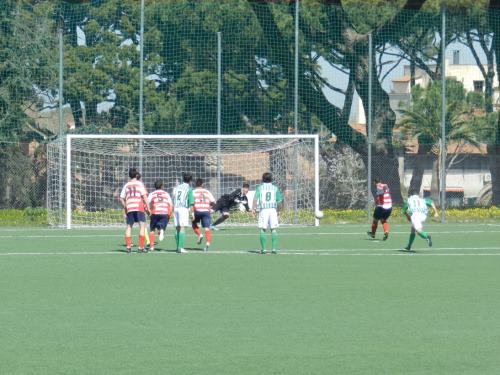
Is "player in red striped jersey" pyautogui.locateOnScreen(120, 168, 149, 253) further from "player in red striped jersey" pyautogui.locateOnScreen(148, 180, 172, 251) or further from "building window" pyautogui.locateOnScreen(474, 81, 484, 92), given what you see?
"building window" pyautogui.locateOnScreen(474, 81, 484, 92)

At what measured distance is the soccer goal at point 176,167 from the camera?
3553 cm

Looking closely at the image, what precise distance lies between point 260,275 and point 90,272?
9.11 ft

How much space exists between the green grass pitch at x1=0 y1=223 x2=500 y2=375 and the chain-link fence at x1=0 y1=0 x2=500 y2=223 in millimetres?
16491

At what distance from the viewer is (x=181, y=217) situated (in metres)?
23.6

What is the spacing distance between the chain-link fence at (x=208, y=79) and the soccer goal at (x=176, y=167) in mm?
1098

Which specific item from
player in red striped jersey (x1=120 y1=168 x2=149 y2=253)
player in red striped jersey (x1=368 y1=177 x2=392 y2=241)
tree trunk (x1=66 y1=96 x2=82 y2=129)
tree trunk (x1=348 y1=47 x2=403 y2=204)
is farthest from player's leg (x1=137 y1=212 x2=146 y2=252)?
tree trunk (x1=66 y1=96 x2=82 y2=129)

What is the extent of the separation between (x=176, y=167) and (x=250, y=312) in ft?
80.3

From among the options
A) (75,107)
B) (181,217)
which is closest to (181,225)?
(181,217)

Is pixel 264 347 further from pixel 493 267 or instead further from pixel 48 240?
pixel 48 240

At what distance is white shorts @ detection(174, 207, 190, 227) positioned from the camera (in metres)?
23.5

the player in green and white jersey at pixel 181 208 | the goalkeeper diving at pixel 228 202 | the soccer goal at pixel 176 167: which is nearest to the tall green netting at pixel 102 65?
the soccer goal at pixel 176 167

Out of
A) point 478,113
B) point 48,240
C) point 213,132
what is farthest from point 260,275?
point 478,113

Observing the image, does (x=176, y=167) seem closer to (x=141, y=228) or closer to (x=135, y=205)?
(x=135, y=205)

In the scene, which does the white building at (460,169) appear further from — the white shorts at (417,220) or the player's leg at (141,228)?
the player's leg at (141,228)
